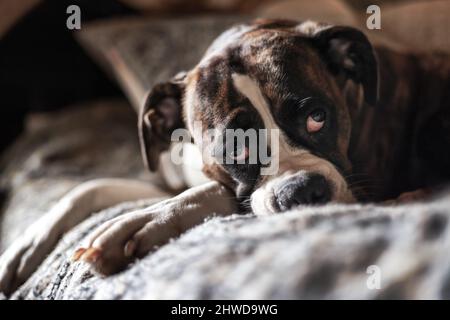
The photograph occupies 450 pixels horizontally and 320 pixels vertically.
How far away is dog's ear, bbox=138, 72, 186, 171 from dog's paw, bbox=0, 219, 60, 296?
0.92 ft

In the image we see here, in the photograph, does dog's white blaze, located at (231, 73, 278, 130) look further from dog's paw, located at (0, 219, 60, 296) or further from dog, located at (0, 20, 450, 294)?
dog's paw, located at (0, 219, 60, 296)

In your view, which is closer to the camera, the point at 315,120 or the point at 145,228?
the point at 145,228

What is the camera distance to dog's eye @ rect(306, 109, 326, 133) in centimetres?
110

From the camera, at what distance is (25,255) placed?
1.16 m

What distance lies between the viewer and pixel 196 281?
2.39 ft

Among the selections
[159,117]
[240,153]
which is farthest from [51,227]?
[240,153]

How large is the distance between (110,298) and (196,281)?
0.50 ft

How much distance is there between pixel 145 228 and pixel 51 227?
37cm

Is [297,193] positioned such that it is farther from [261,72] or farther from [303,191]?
[261,72]

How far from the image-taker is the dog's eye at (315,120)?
1101 mm

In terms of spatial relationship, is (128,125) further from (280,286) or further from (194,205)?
(280,286)

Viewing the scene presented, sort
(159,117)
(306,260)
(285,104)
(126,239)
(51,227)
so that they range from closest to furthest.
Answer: (306,260), (126,239), (285,104), (51,227), (159,117)

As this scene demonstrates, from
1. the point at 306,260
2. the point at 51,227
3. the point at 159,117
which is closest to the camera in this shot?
the point at 306,260
